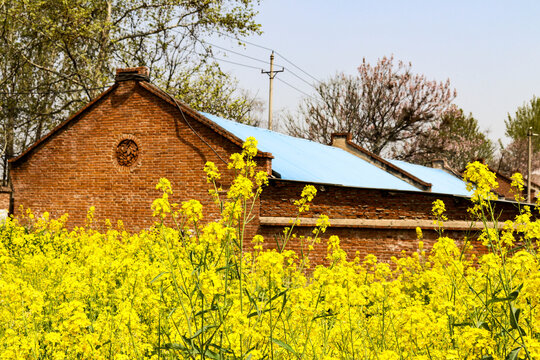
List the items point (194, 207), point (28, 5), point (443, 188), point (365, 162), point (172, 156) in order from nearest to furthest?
1. point (194, 207)
2. point (172, 156)
3. point (28, 5)
4. point (365, 162)
5. point (443, 188)

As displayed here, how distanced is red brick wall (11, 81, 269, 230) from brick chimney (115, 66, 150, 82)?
191 millimetres

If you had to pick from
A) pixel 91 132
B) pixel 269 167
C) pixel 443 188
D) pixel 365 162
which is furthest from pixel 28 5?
pixel 443 188

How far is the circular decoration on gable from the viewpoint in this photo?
49.9 ft

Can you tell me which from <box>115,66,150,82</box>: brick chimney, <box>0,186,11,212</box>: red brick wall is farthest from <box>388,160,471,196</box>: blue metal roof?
<box>0,186,11,212</box>: red brick wall

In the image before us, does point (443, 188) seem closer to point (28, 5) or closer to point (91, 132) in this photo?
point (91, 132)

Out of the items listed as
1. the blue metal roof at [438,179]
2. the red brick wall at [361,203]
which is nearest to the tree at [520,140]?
the blue metal roof at [438,179]

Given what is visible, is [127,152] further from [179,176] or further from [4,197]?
[4,197]

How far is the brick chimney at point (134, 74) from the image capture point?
15.2m

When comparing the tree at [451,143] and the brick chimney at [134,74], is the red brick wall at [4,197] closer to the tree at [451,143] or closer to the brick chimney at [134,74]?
the brick chimney at [134,74]

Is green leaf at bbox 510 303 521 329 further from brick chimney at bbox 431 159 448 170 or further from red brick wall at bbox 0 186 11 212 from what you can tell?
brick chimney at bbox 431 159 448 170

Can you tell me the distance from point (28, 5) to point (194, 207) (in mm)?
19579

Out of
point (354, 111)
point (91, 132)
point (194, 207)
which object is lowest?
point (194, 207)

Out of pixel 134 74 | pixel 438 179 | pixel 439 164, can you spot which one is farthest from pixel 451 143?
→ pixel 134 74

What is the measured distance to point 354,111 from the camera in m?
35.3
